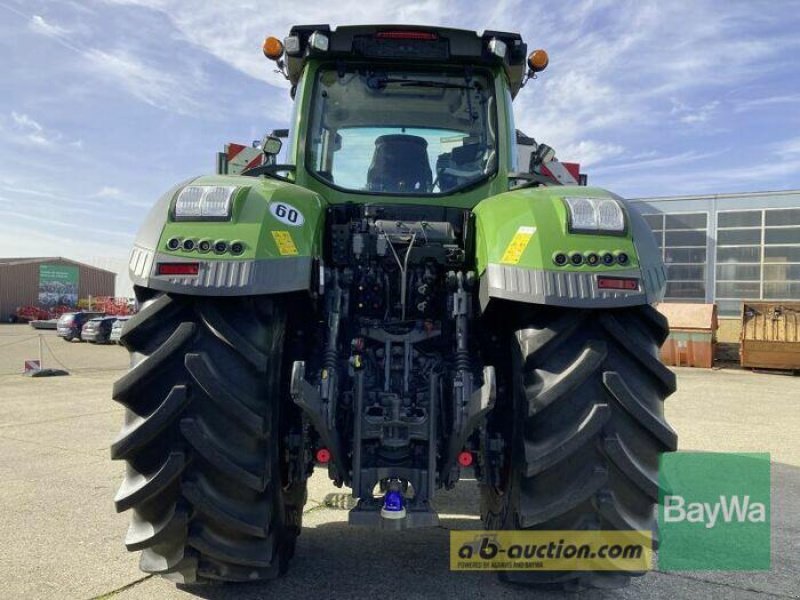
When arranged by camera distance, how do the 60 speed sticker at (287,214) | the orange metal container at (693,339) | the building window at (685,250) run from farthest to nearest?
the building window at (685,250)
the orange metal container at (693,339)
the 60 speed sticker at (287,214)

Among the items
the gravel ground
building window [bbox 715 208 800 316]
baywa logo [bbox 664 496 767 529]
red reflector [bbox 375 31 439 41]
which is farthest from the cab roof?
building window [bbox 715 208 800 316]

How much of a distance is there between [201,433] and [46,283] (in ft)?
208

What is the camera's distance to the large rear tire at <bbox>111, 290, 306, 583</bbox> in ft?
8.00

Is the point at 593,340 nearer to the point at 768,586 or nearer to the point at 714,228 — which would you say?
the point at 768,586

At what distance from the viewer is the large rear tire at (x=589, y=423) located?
98.1 inches

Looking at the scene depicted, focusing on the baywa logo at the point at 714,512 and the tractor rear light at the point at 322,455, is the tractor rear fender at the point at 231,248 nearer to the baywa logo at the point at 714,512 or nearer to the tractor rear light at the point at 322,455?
the tractor rear light at the point at 322,455

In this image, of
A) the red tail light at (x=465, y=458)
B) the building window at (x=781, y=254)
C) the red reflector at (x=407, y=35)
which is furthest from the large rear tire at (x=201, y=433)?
the building window at (x=781, y=254)

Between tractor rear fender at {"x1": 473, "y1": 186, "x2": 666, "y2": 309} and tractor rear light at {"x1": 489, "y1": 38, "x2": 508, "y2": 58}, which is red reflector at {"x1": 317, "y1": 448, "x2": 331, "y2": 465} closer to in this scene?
tractor rear fender at {"x1": 473, "y1": 186, "x2": 666, "y2": 309}

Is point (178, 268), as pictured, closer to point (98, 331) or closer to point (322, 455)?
point (322, 455)

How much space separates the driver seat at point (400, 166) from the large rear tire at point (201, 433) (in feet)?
4.32

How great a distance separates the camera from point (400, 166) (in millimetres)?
3750

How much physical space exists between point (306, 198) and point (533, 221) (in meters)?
1.05

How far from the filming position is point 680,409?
1005cm

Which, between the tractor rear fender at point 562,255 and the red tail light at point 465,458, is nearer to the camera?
the tractor rear fender at point 562,255
